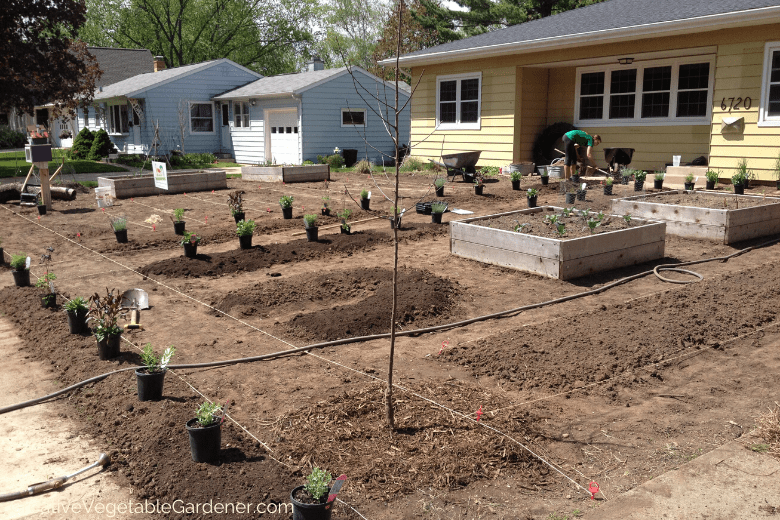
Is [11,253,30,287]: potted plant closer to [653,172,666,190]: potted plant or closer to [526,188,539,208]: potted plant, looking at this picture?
[526,188,539,208]: potted plant

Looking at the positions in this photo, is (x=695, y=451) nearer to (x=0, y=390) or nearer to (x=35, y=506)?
(x=35, y=506)

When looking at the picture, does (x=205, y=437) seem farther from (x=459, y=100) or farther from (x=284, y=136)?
(x=284, y=136)

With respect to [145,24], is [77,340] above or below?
below

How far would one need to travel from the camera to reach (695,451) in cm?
401

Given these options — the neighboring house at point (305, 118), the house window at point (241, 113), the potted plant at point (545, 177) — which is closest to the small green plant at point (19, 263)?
the potted plant at point (545, 177)

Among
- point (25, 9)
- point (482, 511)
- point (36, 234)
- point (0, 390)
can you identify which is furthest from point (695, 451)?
point (25, 9)

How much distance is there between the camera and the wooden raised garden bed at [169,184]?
1642 cm

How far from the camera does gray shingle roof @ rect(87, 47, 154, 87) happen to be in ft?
129

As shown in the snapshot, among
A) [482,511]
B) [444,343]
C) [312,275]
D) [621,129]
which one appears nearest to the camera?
[482,511]

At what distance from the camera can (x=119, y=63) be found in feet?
133

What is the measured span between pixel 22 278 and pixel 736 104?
1399 cm

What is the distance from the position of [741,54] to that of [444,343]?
11729mm

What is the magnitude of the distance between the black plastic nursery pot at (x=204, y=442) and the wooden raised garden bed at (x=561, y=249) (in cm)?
524

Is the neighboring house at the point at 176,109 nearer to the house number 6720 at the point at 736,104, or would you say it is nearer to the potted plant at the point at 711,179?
the house number 6720 at the point at 736,104
